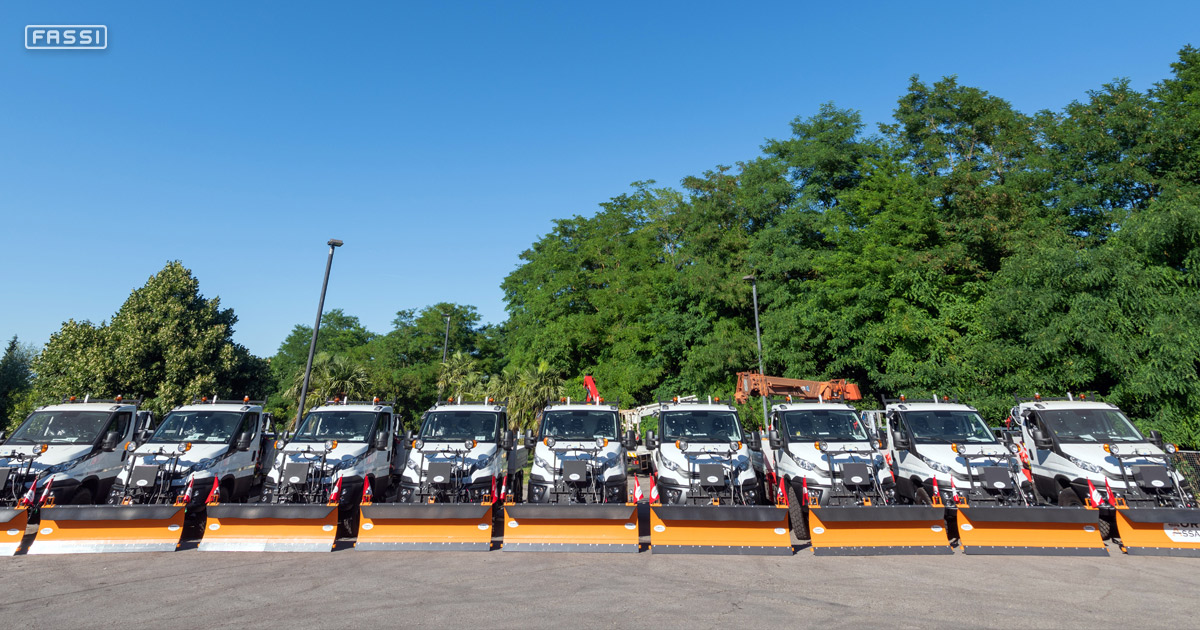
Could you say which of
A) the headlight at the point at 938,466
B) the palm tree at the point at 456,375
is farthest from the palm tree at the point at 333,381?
the headlight at the point at 938,466

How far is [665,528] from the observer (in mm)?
10234

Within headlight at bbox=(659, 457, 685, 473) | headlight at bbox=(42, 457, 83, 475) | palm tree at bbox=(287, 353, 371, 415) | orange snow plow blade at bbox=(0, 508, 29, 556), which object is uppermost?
palm tree at bbox=(287, 353, 371, 415)

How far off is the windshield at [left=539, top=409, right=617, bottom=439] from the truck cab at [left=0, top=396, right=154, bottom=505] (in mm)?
8266

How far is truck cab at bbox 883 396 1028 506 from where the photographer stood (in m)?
11.1

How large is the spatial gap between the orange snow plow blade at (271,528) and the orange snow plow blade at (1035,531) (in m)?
10.2

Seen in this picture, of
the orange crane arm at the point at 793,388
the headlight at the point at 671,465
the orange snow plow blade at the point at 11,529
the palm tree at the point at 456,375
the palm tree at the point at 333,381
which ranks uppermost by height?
the palm tree at the point at 456,375

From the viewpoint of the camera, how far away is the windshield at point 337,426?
508 inches

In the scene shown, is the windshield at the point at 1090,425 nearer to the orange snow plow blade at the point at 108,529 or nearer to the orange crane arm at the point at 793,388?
the orange crane arm at the point at 793,388

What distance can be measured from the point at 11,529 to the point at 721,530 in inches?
433

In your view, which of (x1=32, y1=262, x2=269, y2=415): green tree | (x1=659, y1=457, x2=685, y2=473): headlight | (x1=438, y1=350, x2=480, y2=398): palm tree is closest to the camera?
(x1=659, y1=457, x2=685, y2=473): headlight

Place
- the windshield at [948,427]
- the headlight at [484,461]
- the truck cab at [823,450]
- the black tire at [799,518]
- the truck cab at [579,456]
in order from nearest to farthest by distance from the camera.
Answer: the truck cab at [823,450] < the truck cab at [579,456] < the black tire at [799,518] < the headlight at [484,461] < the windshield at [948,427]

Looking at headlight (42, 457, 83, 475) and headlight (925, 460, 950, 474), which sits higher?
headlight (925, 460, 950, 474)

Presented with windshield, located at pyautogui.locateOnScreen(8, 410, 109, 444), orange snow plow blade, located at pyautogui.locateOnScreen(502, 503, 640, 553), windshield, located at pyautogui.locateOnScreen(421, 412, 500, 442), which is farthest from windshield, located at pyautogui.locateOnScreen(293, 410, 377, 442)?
orange snow plow blade, located at pyautogui.locateOnScreen(502, 503, 640, 553)

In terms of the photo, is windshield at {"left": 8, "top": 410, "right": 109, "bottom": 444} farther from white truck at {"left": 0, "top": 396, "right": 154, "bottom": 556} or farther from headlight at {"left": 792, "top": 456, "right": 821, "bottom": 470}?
headlight at {"left": 792, "top": 456, "right": 821, "bottom": 470}
